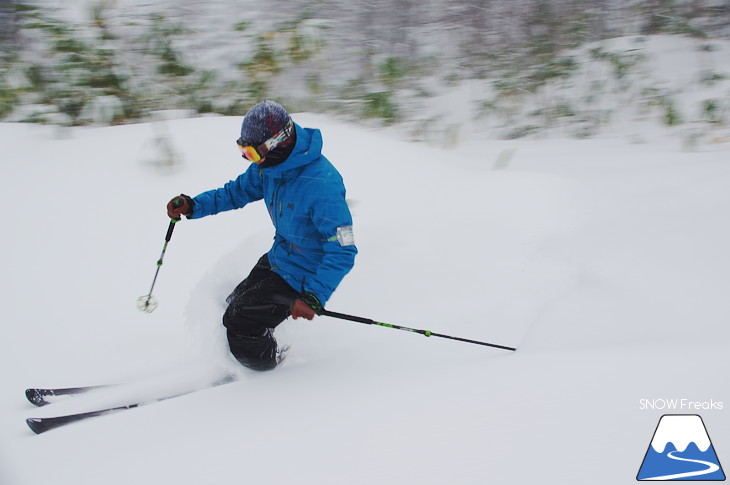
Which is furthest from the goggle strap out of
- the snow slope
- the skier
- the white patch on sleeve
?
the snow slope

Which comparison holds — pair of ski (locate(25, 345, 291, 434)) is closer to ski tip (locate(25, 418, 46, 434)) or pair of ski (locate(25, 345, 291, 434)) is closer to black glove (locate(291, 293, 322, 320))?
ski tip (locate(25, 418, 46, 434))

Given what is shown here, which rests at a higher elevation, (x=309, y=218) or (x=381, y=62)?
(x=309, y=218)

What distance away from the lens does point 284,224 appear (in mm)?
2361

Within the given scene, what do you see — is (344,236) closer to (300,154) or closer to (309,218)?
(309,218)

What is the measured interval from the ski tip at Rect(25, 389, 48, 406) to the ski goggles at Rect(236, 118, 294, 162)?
57.4 inches

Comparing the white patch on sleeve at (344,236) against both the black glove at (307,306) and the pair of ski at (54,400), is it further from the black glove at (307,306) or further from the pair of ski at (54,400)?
the pair of ski at (54,400)

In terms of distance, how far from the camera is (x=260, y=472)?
167 centimetres

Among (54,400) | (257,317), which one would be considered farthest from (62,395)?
(257,317)

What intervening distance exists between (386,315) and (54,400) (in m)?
1.68

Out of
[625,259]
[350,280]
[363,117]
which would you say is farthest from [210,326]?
[363,117]

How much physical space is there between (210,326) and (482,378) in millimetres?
1425

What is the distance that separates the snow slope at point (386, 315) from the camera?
1721mm

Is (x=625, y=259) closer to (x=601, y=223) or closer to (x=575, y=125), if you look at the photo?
(x=601, y=223)

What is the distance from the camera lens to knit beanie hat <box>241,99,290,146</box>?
82.0 inches
